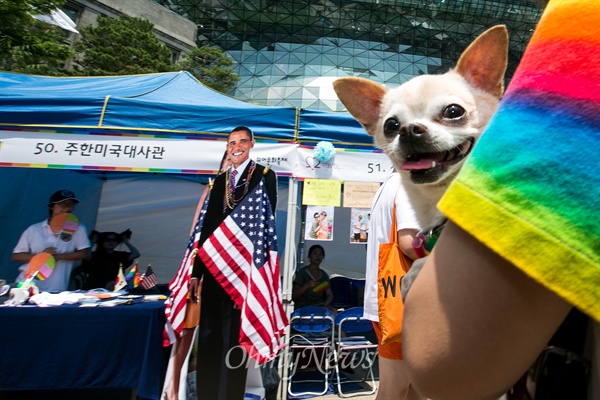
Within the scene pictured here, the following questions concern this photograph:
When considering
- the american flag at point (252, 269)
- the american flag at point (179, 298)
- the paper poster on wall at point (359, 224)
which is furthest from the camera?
the paper poster on wall at point (359, 224)

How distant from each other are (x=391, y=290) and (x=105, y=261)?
4.79 meters

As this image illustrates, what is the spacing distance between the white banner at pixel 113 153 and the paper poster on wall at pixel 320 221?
611mm

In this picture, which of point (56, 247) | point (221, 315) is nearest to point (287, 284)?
point (221, 315)

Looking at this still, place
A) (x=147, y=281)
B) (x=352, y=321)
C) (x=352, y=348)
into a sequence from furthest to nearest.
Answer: (x=352, y=321), (x=352, y=348), (x=147, y=281)

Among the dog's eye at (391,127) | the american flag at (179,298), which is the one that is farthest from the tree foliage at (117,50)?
the dog's eye at (391,127)

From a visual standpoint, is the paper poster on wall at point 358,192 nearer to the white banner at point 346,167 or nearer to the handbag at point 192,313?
the white banner at point 346,167

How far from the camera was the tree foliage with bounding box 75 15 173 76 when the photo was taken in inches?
854

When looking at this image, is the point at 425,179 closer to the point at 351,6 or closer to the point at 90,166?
the point at 90,166

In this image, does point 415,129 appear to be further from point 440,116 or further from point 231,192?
point 231,192

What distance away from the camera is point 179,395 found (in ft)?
10.7

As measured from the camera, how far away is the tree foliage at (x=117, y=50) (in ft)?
71.2

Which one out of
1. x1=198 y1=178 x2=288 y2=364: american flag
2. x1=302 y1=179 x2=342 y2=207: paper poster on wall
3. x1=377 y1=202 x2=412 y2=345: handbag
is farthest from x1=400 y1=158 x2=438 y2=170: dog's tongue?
x1=302 y1=179 x2=342 y2=207: paper poster on wall

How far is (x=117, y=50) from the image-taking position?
22281 millimetres

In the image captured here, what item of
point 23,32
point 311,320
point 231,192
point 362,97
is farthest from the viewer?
point 23,32
